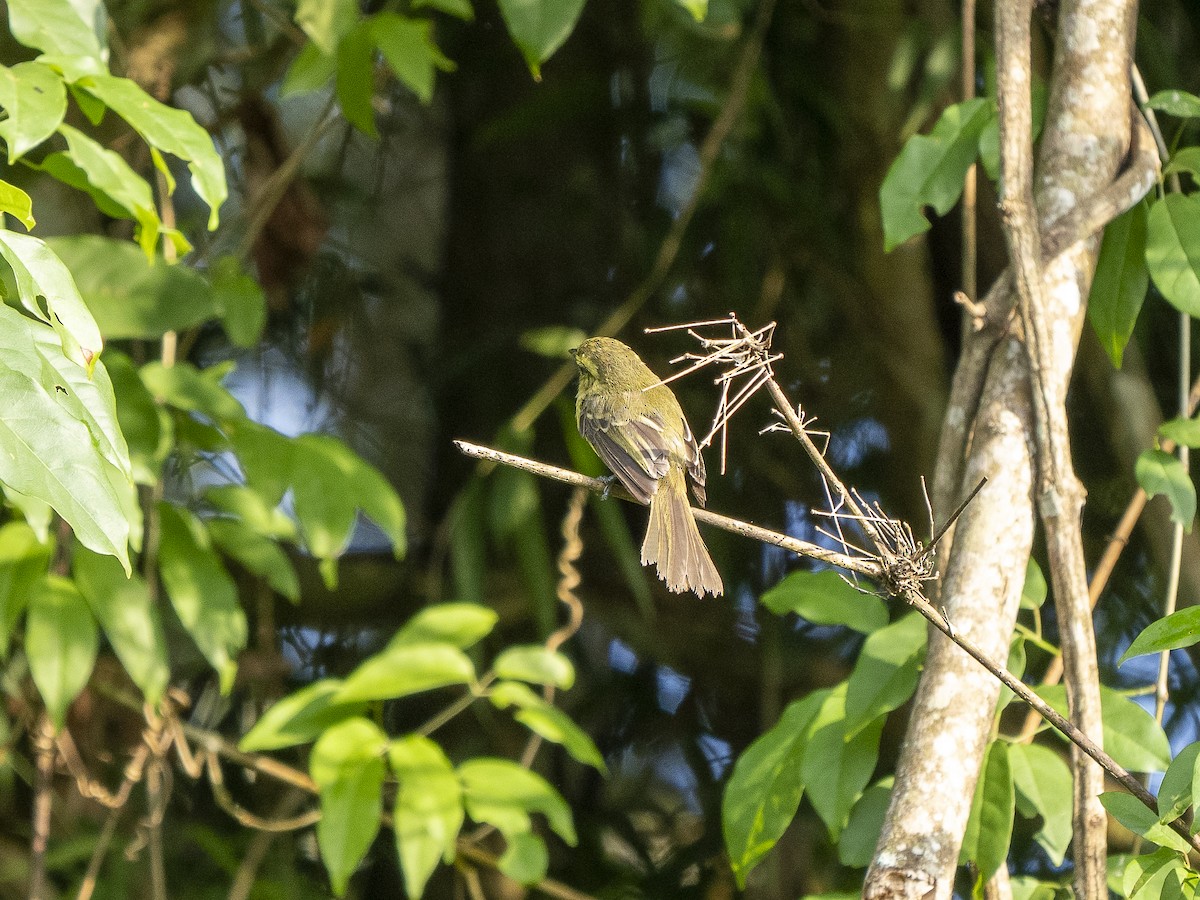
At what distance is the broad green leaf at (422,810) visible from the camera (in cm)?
220

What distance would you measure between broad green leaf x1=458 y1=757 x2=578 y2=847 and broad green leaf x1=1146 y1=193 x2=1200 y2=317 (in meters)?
1.41

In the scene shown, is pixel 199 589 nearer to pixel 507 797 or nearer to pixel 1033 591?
pixel 507 797

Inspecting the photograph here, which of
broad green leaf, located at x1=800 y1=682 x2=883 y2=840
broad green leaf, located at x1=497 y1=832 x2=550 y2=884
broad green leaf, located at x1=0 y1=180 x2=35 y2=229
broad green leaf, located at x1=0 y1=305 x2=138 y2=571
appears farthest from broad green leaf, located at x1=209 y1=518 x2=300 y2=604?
broad green leaf, located at x1=0 y1=305 x2=138 y2=571

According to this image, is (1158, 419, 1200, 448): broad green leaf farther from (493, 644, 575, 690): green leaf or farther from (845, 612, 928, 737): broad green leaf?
(493, 644, 575, 690): green leaf

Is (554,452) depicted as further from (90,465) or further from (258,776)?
(90,465)

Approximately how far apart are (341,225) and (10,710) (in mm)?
2233

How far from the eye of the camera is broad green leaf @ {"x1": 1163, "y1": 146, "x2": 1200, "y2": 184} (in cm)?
196

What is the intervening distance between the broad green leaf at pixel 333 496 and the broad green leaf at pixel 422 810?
407 millimetres

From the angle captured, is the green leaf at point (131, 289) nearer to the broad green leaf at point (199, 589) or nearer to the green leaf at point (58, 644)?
the broad green leaf at point (199, 589)

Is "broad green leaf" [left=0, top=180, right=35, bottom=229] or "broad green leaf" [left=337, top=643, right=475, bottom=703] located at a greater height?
"broad green leaf" [left=0, top=180, right=35, bottom=229]

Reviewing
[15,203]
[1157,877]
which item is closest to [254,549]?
[15,203]

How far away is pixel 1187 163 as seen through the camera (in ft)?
6.43

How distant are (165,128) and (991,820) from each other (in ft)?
5.04

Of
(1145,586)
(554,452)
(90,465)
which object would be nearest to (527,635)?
(554,452)
